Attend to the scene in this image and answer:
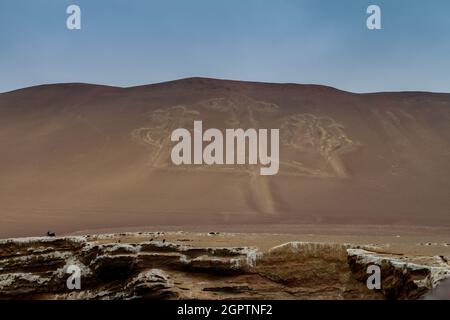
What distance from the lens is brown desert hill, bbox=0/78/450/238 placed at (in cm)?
3653

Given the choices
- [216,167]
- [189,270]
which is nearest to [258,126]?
[216,167]

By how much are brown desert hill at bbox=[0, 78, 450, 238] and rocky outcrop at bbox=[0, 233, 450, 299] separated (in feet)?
55.8

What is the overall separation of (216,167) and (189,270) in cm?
3313

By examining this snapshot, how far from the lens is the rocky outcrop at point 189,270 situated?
12039 millimetres

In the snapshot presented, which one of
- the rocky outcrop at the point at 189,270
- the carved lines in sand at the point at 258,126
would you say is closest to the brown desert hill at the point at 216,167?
the carved lines in sand at the point at 258,126

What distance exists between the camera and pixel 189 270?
501 inches

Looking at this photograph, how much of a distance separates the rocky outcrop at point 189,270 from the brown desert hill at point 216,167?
17.0 m

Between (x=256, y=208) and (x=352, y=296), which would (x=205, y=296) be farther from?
(x=256, y=208)

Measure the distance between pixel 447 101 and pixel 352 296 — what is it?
57.3 m

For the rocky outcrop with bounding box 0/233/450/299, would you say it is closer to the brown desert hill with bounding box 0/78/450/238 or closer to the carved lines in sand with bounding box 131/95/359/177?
the brown desert hill with bounding box 0/78/450/238

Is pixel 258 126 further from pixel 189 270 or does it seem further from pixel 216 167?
pixel 189 270

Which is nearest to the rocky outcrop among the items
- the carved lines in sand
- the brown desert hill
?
the brown desert hill

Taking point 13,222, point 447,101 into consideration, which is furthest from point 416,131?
point 13,222

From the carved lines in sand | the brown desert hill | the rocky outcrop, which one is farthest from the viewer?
the carved lines in sand
